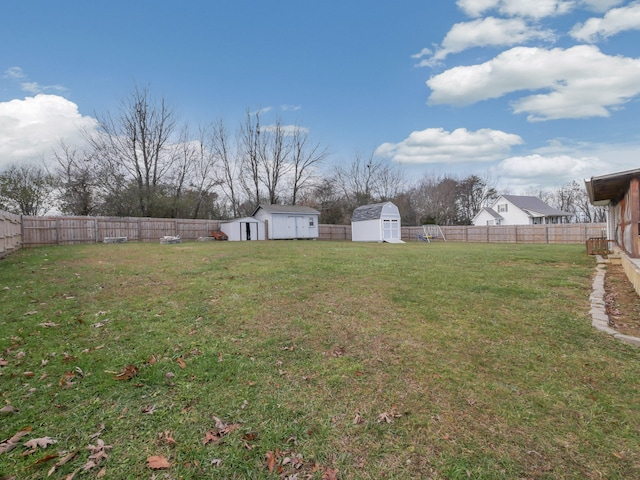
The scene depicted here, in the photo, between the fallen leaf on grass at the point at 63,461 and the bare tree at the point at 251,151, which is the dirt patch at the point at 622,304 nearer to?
the fallen leaf on grass at the point at 63,461

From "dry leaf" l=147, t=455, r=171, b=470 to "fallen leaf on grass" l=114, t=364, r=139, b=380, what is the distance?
1218 millimetres

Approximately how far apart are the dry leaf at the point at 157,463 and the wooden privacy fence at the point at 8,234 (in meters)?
12.1

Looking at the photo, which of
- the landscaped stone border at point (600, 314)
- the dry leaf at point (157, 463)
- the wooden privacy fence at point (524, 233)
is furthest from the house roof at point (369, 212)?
the dry leaf at point (157, 463)

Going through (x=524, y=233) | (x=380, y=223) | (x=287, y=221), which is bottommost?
(x=524, y=233)

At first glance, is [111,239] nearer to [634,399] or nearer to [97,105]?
[97,105]

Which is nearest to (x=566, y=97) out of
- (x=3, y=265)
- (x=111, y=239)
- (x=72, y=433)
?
(x=72, y=433)

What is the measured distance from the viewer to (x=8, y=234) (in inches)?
446

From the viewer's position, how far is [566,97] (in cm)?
1505

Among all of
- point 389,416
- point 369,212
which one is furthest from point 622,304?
point 369,212

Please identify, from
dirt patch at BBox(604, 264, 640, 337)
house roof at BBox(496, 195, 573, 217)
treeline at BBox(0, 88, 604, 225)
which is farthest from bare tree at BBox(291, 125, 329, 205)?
dirt patch at BBox(604, 264, 640, 337)

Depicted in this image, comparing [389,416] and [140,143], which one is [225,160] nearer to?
[140,143]

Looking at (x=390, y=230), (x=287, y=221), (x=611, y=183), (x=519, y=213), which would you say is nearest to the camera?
→ (x=611, y=183)

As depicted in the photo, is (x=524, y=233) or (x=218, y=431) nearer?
(x=218, y=431)

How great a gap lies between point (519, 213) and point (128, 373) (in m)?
40.9
